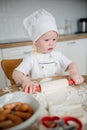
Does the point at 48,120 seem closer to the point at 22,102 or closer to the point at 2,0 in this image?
the point at 22,102

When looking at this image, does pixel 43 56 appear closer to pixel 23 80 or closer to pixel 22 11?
pixel 23 80

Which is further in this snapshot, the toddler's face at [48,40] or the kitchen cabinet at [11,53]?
the kitchen cabinet at [11,53]

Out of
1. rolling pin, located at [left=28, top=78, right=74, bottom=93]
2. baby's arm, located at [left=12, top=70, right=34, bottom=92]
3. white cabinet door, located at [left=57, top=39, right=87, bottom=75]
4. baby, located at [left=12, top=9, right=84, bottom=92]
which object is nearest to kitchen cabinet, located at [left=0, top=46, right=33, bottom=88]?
white cabinet door, located at [left=57, top=39, right=87, bottom=75]

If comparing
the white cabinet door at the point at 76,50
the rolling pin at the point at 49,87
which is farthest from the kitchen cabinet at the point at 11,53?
the rolling pin at the point at 49,87

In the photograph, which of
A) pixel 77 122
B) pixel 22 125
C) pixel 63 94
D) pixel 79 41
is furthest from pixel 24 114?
pixel 79 41

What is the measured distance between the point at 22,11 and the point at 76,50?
0.94 metres

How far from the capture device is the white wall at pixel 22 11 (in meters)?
2.36

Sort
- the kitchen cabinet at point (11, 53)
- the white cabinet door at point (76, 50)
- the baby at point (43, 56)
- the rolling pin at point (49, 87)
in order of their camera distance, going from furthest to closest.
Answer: the white cabinet door at point (76, 50), the kitchen cabinet at point (11, 53), the baby at point (43, 56), the rolling pin at point (49, 87)

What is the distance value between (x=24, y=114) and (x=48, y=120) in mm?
79

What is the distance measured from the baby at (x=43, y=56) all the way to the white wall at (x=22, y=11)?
139cm

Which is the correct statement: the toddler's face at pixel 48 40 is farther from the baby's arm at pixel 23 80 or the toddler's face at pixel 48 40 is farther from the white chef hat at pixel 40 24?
the baby's arm at pixel 23 80

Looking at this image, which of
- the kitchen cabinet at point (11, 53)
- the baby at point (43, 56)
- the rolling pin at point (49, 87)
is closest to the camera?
the rolling pin at point (49, 87)

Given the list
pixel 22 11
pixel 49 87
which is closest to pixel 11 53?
pixel 22 11

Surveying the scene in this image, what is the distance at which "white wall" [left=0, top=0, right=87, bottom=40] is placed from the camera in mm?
2359
